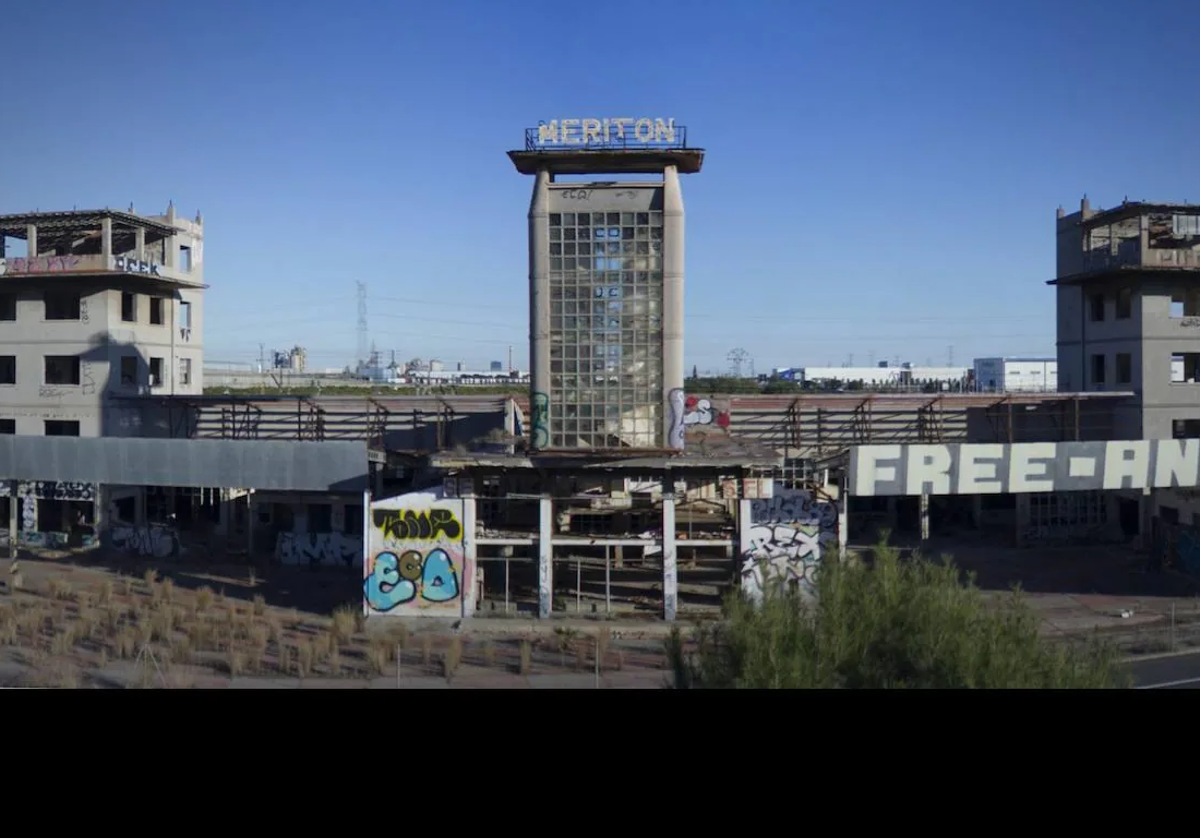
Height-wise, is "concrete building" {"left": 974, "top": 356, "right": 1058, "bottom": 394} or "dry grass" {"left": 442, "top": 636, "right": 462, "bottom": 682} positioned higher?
"concrete building" {"left": 974, "top": 356, "right": 1058, "bottom": 394}

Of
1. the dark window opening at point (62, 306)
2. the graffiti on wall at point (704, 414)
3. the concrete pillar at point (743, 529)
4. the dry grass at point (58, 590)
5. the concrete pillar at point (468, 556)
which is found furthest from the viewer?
the dark window opening at point (62, 306)

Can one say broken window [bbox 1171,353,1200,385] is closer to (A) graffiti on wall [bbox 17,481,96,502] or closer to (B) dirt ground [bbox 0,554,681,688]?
(B) dirt ground [bbox 0,554,681,688]

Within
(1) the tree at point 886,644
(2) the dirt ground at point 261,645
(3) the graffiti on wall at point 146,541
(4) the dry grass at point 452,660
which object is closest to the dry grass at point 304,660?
(2) the dirt ground at point 261,645

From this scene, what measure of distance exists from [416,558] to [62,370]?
1955cm

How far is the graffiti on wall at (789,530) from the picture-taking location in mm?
21984

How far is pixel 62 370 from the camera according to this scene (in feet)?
111

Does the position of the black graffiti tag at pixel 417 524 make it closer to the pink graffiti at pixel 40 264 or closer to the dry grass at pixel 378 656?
the dry grass at pixel 378 656

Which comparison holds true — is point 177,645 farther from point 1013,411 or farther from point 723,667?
point 1013,411

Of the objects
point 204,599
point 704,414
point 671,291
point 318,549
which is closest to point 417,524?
point 204,599

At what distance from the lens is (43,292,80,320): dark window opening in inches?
1331

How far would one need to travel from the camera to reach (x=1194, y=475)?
2612 cm

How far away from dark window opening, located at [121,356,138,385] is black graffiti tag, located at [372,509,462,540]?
1727 centimetres

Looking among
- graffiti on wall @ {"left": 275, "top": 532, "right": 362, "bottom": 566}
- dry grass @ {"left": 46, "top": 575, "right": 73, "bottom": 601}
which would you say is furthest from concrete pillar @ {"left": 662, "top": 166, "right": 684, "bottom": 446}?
dry grass @ {"left": 46, "top": 575, "right": 73, "bottom": 601}

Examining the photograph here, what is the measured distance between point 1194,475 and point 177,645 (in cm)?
2627
